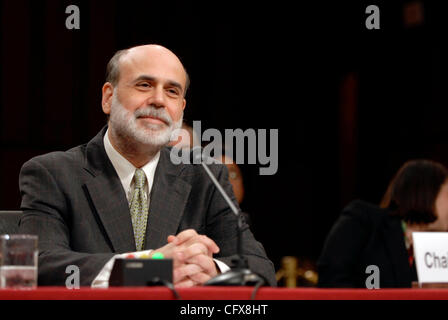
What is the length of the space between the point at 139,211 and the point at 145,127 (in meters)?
0.27

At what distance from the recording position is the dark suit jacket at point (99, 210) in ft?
6.82

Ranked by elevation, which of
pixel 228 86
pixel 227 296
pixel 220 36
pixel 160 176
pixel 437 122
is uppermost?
pixel 220 36

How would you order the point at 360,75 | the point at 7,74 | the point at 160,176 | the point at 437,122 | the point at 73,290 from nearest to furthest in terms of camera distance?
the point at 73,290 → the point at 160,176 → the point at 7,74 → the point at 437,122 → the point at 360,75

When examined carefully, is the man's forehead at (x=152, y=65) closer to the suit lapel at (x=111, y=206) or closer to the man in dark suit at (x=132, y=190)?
the man in dark suit at (x=132, y=190)

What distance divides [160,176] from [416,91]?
3476 mm

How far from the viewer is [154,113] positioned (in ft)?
7.41

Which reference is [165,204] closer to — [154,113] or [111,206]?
[111,206]

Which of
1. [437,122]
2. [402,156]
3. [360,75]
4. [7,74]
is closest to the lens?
[7,74]

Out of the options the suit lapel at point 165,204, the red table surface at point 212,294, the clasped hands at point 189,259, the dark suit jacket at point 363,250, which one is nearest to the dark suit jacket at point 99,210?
the suit lapel at point 165,204

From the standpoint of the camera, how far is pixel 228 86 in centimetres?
584

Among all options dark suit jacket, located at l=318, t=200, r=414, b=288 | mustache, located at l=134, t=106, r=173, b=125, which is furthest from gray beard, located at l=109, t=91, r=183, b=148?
dark suit jacket, located at l=318, t=200, r=414, b=288

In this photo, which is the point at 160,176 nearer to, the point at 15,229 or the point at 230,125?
the point at 15,229

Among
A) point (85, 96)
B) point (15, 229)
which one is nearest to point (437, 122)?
point (85, 96)

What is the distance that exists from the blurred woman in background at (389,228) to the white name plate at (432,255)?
2.83 ft
